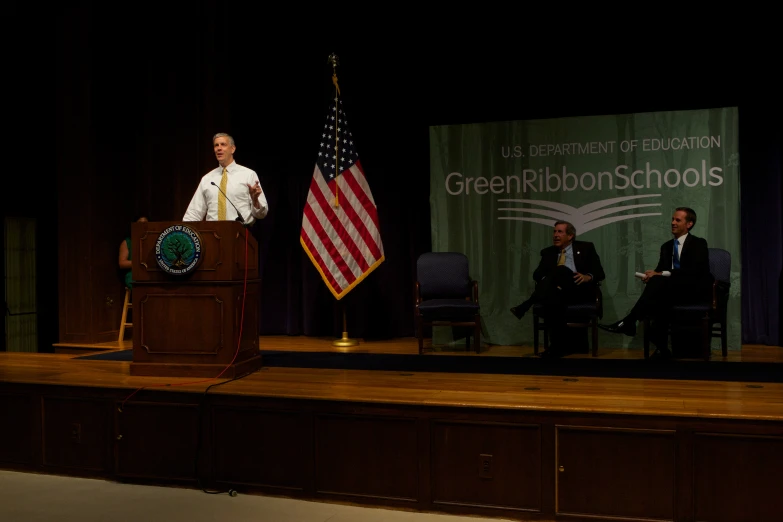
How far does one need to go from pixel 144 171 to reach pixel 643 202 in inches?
181

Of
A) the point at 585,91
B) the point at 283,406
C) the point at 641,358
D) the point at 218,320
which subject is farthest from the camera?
the point at 585,91

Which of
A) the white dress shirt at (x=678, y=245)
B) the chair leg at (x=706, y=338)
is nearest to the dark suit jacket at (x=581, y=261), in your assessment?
the white dress shirt at (x=678, y=245)

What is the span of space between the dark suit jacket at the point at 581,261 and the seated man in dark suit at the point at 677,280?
411mm

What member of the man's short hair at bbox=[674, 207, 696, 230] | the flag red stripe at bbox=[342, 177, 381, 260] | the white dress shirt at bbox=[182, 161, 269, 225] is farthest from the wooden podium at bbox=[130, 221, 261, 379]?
the man's short hair at bbox=[674, 207, 696, 230]

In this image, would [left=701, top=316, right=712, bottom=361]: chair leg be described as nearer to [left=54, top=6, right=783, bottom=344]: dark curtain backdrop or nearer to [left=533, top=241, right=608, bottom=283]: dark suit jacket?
[left=533, top=241, right=608, bottom=283]: dark suit jacket

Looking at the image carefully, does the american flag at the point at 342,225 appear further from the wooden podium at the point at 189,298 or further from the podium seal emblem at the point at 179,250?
the podium seal emblem at the point at 179,250

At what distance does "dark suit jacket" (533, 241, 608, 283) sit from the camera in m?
→ 5.96

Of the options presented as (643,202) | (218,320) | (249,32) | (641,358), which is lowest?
(641,358)

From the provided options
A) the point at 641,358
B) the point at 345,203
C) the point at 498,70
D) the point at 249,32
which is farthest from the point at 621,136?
the point at 249,32

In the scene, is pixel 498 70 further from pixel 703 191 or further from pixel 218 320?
pixel 218 320

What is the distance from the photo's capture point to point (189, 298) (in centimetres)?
426

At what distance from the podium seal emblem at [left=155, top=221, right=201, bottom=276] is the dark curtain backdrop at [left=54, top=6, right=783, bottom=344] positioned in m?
2.66

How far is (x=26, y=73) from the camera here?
7648mm

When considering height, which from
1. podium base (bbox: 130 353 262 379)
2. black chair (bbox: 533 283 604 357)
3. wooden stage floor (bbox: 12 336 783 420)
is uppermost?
black chair (bbox: 533 283 604 357)
